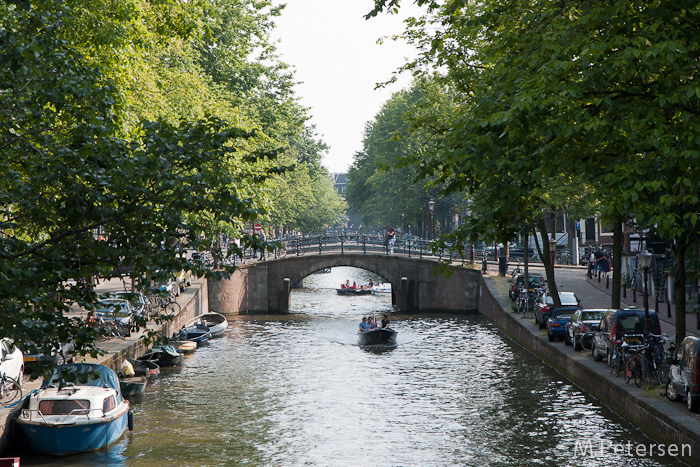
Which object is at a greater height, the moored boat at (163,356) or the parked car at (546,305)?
the parked car at (546,305)

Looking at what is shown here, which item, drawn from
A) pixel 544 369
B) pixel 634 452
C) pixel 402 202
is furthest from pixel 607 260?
pixel 634 452

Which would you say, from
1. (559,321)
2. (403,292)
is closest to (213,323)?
(403,292)

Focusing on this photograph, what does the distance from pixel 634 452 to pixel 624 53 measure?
28.4 ft

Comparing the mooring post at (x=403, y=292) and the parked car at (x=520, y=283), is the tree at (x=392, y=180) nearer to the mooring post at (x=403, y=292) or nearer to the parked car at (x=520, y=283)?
the mooring post at (x=403, y=292)

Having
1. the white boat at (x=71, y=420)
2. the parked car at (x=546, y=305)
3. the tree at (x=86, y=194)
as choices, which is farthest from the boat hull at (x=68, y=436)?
the parked car at (x=546, y=305)

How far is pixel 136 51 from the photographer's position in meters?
20.2

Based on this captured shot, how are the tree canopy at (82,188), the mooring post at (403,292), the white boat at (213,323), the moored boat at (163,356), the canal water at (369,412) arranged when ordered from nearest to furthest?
1. the tree canopy at (82,188)
2. the canal water at (369,412)
3. the moored boat at (163,356)
4. the white boat at (213,323)
5. the mooring post at (403,292)

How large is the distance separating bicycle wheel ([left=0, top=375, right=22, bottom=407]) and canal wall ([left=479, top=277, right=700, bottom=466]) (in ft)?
42.5

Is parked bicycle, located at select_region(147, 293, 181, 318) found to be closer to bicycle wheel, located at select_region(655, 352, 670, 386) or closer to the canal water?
the canal water

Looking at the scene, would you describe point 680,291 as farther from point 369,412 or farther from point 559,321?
point 369,412

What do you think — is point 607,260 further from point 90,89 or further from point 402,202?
point 90,89

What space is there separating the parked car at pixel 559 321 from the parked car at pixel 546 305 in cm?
207

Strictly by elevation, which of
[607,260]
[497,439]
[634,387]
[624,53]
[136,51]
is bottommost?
[497,439]

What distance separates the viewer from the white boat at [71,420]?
626 inches
